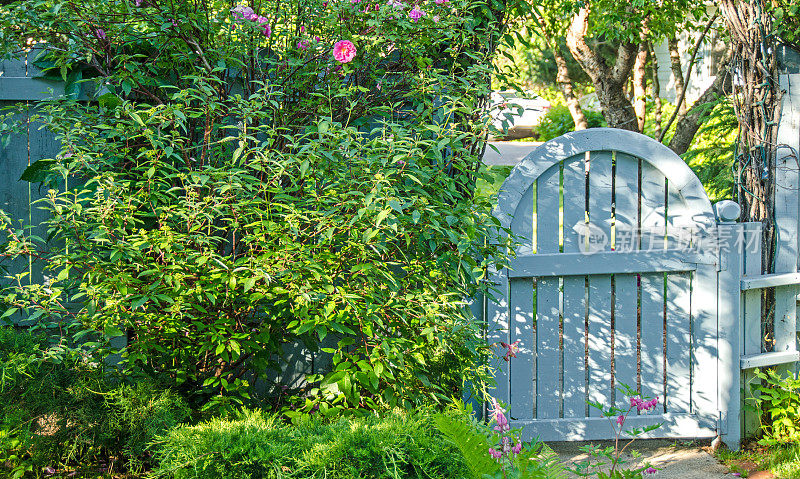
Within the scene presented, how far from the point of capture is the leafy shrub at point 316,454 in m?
1.97

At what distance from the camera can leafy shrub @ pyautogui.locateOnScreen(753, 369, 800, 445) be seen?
3.51m

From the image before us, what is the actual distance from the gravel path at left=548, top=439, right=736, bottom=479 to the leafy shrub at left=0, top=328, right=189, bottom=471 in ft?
6.76

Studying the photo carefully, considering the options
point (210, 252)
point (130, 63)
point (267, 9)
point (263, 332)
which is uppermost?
point (267, 9)

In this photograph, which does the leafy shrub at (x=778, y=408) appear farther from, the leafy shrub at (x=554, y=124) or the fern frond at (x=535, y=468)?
the leafy shrub at (x=554, y=124)

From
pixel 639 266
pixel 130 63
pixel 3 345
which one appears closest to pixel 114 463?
pixel 3 345

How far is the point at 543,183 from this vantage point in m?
3.46

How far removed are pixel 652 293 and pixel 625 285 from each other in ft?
0.53

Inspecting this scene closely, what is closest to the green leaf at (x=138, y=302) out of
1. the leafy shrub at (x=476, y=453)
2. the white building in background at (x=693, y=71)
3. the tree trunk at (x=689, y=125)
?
the leafy shrub at (x=476, y=453)

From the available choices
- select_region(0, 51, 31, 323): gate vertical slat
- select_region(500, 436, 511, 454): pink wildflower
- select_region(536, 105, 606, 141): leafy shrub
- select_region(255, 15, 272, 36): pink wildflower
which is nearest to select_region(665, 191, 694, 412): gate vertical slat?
select_region(500, 436, 511, 454): pink wildflower

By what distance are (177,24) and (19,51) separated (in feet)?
3.19

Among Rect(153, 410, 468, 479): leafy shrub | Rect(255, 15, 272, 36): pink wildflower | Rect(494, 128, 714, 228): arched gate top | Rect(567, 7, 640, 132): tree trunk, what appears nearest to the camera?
Rect(153, 410, 468, 479): leafy shrub

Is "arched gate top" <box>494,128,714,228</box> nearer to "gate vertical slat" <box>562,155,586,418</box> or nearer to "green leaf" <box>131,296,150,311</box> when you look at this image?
"gate vertical slat" <box>562,155,586,418</box>

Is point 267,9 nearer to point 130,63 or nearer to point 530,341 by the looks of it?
point 130,63

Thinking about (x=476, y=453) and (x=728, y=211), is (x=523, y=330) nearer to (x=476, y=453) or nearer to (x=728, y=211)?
(x=728, y=211)
